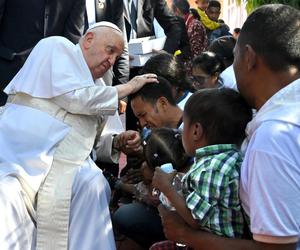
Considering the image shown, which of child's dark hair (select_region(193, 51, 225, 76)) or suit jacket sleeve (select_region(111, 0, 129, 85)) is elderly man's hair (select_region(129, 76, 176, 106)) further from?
suit jacket sleeve (select_region(111, 0, 129, 85))

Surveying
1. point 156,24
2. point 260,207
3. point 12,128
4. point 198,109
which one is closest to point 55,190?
point 12,128

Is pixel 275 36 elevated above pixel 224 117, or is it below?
above

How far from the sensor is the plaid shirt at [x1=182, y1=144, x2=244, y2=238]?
6.58ft

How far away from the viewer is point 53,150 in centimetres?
325

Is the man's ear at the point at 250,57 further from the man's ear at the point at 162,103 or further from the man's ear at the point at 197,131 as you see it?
the man's ear at the point at 162,103

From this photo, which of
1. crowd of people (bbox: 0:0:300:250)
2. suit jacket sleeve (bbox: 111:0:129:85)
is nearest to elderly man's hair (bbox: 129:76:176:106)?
crowd of people (bbox: 0:0:300:250)

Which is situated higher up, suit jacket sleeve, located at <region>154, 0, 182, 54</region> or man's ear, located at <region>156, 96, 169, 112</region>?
man's ear, located at <region>156, 96, 169, 112</region>

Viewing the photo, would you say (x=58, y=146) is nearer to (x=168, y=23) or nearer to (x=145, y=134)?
(x=145, y=134)

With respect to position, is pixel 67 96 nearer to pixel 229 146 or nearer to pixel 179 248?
pixel 179 248

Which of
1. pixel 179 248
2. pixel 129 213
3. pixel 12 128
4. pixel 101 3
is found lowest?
pixel 129 213

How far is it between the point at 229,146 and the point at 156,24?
11.6 feet

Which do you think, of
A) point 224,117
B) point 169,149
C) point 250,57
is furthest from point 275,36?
point 169,149

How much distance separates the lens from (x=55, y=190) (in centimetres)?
316

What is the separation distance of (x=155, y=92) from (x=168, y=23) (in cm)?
231
